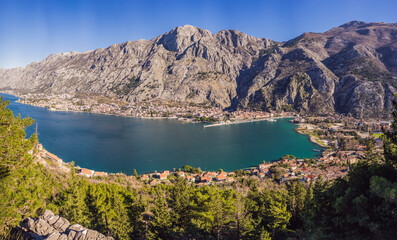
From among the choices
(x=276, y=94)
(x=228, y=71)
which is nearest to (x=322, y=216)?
(x=276, y=94)

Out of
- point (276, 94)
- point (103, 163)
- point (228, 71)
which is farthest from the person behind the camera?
point (228, 71)

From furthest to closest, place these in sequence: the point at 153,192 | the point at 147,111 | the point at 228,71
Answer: the point at 228,71
the point at 147,111
the point at 153,192

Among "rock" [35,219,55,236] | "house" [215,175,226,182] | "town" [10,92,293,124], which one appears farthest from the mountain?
"rock" [35,219,55,236]

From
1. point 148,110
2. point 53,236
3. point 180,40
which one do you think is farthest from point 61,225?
point 180,40

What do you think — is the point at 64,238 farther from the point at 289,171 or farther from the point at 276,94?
the point at 276,94

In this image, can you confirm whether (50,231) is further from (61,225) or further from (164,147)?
(164,147)
